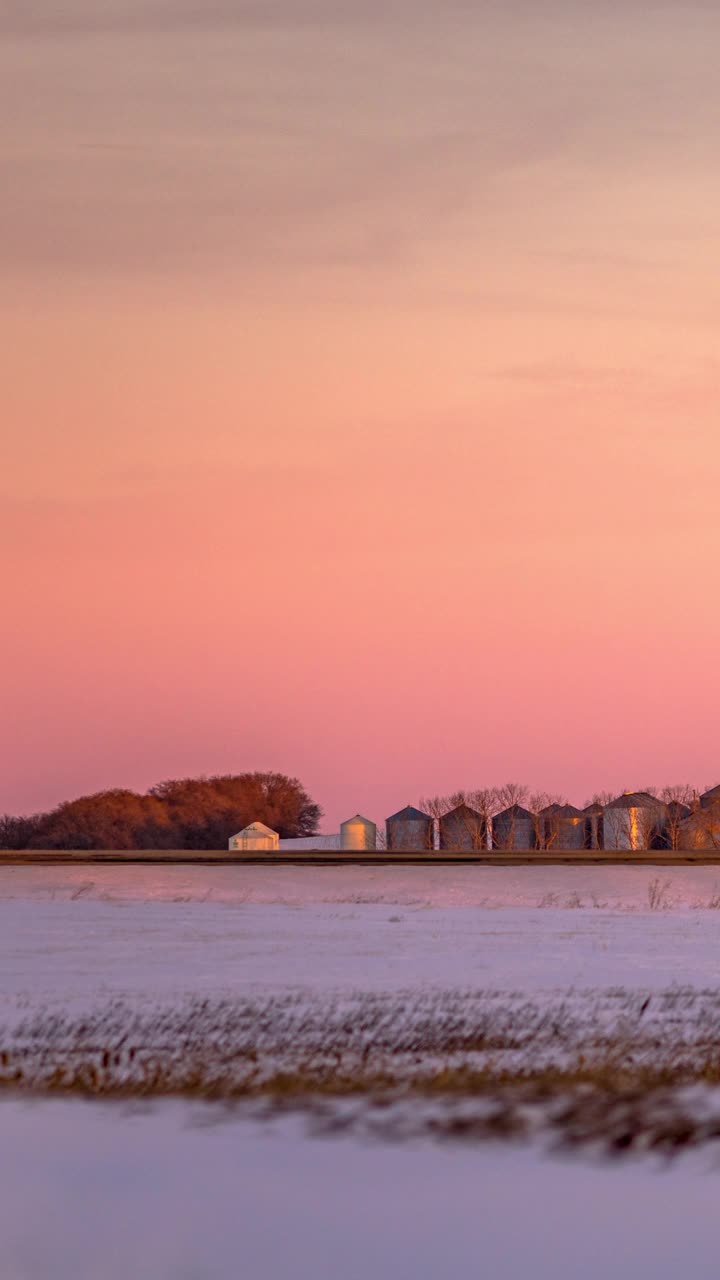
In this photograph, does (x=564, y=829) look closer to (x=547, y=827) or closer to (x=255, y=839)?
(x=547, y=827)

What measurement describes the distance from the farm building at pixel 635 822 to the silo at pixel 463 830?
50.7 feet

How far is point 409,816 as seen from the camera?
186625 mm

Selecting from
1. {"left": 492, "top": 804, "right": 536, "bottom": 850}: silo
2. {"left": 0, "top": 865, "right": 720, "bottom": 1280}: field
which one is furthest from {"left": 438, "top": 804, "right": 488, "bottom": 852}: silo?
{"left": 0, "top": 865, "right": 720, "bottom": 1280}: field

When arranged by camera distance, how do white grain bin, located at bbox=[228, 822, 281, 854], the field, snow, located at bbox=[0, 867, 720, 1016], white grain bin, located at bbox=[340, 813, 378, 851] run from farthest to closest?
white grain bin, located at bbox=[340, 813, 378, 851] → white grain bin, located at bbox=[228, 822, 281, 854] → snow, located at bbox=[0, 867, 720, 1016] → the field

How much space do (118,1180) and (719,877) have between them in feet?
238

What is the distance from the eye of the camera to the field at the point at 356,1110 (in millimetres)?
8680

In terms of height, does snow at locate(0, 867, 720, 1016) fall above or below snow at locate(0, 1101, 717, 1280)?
above

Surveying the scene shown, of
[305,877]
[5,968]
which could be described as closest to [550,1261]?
[5,968]

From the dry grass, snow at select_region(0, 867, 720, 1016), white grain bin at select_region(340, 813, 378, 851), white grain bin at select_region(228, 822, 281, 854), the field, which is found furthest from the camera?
white grain bin at select_region(340, 813, 378, 851)

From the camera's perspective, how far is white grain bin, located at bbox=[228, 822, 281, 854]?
517 feet

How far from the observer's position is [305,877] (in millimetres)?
73438

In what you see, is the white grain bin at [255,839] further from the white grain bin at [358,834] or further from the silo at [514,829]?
the silo at [514,829]

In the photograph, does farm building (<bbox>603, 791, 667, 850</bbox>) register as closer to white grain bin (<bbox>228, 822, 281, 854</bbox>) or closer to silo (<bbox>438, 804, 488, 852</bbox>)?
silo (<bbox>438, 804, 488, 852</bbox>)

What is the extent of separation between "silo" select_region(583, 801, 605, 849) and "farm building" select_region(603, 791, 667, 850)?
1.28 metres
